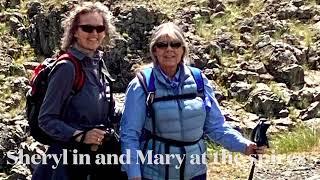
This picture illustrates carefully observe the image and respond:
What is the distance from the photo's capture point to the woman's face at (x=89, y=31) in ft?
12.1

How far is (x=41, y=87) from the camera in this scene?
3637 millimetres

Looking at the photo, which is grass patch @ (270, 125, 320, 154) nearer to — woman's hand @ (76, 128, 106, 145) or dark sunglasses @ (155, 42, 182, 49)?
dark sunglasses @ (155, 42, 182, 49)

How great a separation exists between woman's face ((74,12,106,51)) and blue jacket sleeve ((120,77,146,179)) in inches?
14.0

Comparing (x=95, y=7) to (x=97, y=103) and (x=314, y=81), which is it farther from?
(x=314, y=81)

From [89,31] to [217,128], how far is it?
0.98m

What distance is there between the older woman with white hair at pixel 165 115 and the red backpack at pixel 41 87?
30cm

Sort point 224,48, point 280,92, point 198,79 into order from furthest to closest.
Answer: point 224,48, point 280,92, point 198,79

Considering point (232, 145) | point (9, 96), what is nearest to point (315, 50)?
point (9, 96)

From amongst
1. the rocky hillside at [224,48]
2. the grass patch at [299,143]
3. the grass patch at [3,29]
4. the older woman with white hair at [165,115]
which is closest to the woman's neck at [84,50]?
the older woman with white hair at [165,115]

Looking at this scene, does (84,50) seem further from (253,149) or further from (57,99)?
(253,149)

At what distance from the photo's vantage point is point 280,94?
13.8 m

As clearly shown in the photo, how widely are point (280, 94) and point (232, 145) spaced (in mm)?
10010

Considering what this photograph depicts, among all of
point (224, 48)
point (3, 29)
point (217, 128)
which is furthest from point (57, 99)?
point (3, 29)

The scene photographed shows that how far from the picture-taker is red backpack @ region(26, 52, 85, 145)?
3594mm
